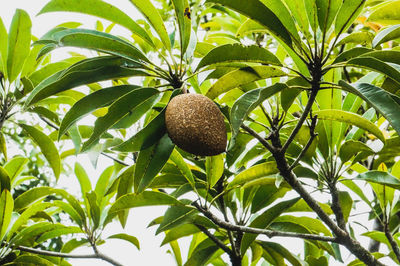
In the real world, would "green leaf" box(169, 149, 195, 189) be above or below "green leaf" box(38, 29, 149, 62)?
below

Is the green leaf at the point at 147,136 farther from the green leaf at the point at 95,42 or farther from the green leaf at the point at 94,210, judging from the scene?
the green leaf at the point at 94,210

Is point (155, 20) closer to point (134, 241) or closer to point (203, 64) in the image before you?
point (203, 64)

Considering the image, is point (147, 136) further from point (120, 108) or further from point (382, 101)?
point (382, 101)

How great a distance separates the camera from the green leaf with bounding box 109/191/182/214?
46.9 inches

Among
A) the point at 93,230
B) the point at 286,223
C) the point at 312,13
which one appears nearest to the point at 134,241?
the point at 93,230

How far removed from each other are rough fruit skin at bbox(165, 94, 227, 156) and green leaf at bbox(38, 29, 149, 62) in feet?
0.53

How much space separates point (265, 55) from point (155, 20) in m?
0.25

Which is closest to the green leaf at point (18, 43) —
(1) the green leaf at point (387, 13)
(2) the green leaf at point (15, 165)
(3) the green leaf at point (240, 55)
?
(2) the green leaf at point (15, 165)

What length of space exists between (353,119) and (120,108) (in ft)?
1.61

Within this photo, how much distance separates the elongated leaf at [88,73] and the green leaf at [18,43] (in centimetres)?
50

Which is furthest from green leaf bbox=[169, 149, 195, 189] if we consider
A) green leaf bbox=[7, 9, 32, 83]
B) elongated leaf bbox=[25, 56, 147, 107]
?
green leaf bbox=[7, 9, 32, 83]

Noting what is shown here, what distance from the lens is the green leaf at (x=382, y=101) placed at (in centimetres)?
78

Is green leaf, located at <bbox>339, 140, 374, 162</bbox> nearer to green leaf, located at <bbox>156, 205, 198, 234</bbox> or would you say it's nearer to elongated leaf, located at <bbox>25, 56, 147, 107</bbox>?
green leaf, located at <bbox>156, 205, 198, 234</bbox>

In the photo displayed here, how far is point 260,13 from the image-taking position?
838mm
